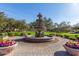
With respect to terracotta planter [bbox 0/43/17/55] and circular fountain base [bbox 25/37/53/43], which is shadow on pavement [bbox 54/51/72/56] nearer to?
terracotta planter [bbox 0/43/17/55]

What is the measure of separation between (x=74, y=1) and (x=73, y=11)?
473 millimetres

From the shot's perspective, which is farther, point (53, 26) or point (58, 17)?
point (53, 26)

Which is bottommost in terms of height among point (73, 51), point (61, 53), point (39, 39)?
point (61, 53)

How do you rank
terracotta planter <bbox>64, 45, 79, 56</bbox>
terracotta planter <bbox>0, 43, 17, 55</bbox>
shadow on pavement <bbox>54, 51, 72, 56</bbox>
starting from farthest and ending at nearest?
shadow on pavement <bbox>54, 51, 72, 56</bbox>, terracotta planter <bbox>0, 43, 17, 55</bbox>, terracotta planter <bbox>64, 45, 79, 56</bbox>

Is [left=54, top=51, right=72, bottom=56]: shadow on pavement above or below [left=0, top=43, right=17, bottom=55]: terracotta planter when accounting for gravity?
below

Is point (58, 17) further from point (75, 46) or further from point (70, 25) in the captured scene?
point (75, 46)

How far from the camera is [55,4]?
226 inches

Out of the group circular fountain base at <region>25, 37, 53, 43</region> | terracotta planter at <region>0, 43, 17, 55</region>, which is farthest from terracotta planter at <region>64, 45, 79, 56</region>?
circular fountain base at <region>25, 37, 53, 43</region>

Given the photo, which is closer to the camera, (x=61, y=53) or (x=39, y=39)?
(x=61, y=53)

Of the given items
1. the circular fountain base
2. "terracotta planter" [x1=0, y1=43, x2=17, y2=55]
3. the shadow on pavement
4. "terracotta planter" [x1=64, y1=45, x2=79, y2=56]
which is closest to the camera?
"terracotta planter" [x1=64, y1=45, x2=79, y2=56]

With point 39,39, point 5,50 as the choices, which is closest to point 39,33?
point 39,39

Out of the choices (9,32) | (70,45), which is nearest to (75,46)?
(70,45)

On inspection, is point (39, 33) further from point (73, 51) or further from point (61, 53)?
point (73, 51)

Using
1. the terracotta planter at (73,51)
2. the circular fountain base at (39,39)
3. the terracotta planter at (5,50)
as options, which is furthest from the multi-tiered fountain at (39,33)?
the terracotta planter at (73,51)
